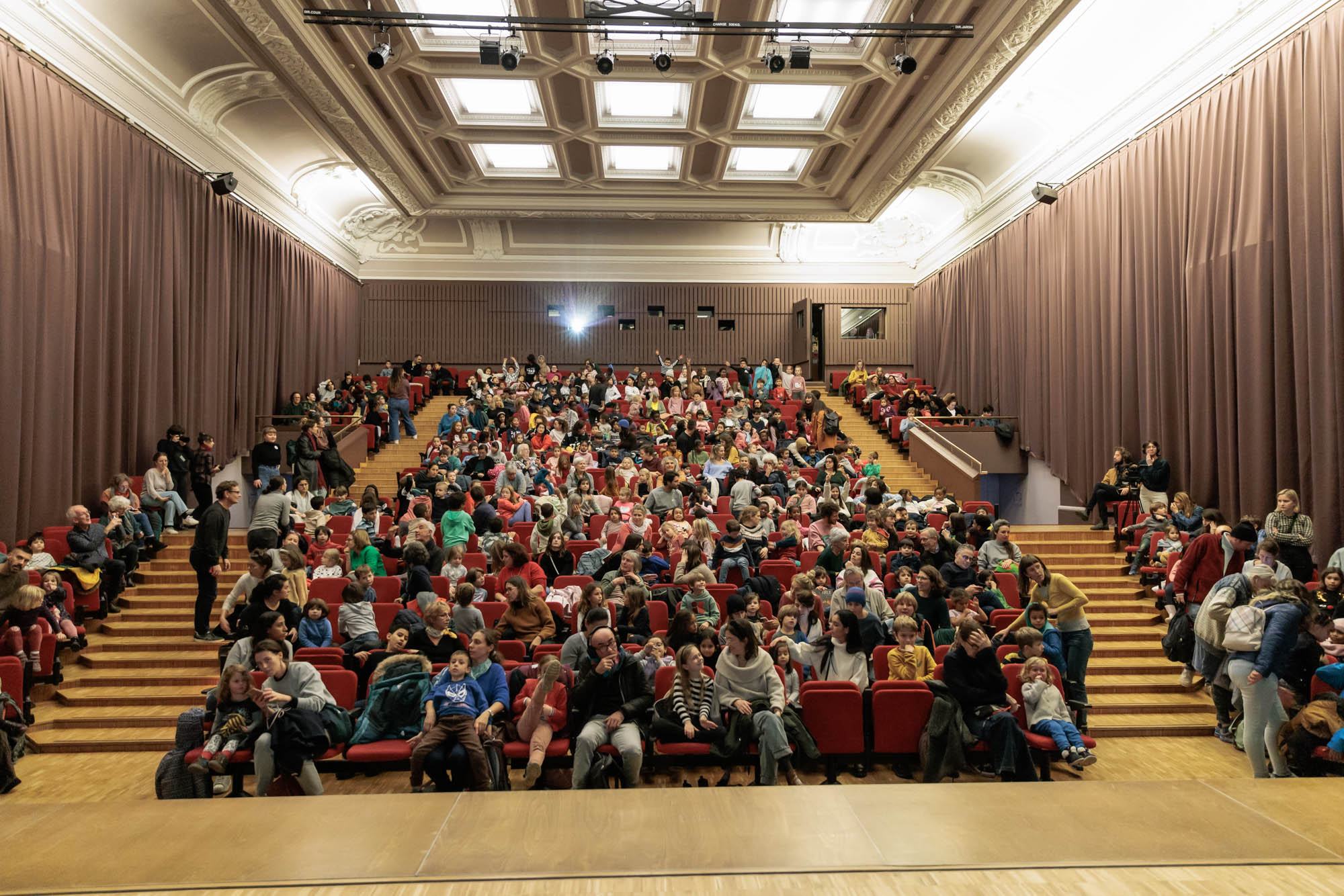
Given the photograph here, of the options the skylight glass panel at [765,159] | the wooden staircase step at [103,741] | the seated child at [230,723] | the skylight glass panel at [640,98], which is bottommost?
the wooden staircase step at [103,741]

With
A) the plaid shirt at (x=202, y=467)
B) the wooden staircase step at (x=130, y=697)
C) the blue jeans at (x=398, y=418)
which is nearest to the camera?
the wooden staircase step at (x=130, y=697)

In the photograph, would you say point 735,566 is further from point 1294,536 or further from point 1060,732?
point 1294,536

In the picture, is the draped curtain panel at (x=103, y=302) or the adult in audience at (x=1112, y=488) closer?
the draped curtain panel at (x=103, y=302)

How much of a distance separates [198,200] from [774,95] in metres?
7.70

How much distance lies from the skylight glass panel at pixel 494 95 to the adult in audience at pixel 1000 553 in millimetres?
8111

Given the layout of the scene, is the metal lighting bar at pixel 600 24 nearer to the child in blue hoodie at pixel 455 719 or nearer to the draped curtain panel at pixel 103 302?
the draped curtain panel at pixel 103 302

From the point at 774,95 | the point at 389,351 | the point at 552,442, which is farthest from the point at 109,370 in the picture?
the point at 389,351

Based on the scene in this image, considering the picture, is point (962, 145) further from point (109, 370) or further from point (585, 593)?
point (109, 370)

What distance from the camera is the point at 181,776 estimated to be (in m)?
4.39

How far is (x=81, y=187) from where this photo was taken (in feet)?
Answer: 27.8

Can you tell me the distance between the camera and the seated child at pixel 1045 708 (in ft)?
15.9

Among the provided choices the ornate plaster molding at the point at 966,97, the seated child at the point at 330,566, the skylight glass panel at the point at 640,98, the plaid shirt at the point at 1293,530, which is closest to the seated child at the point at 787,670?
the seated child at the point at 330,566

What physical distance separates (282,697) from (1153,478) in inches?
336

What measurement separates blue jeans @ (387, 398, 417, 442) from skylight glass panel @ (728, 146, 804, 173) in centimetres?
675
